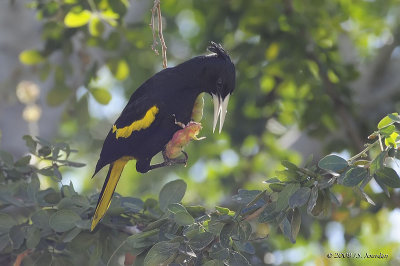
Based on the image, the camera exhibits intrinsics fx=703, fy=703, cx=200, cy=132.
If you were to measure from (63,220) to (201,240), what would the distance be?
695 millimetres

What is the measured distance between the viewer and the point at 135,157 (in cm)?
355

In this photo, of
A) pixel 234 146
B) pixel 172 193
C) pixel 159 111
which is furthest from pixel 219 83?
pixel 234 146

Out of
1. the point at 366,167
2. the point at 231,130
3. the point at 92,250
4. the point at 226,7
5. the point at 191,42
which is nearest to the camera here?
the point at 366,167

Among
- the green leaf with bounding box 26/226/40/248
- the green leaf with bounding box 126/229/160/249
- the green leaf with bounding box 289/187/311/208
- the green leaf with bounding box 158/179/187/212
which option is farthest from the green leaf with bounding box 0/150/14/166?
the green leaf with bounding box 289/187/311/208

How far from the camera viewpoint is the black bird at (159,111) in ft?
11.3

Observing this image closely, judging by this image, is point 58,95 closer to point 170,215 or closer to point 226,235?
point 170,215

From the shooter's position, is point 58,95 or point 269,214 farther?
point 58,95

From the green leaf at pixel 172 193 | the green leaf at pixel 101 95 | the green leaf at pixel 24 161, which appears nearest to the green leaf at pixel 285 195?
the green leaf at pixel 172 193

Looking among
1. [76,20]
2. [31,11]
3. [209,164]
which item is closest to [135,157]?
[76,20]

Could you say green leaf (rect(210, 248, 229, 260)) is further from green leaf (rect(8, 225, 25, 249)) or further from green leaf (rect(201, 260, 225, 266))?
green leaf (rect(8, 225, 25, 249))

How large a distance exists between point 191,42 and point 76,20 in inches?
124

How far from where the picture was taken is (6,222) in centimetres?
308

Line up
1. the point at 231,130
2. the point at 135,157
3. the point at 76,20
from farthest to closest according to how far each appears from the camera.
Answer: the point at 231,130 < the point at 76,20 < the point at 135,157

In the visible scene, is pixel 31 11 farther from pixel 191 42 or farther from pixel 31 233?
pixel 31 233
